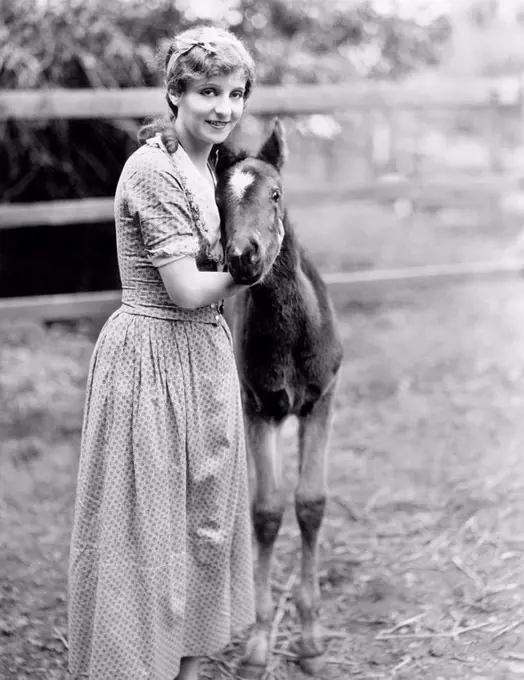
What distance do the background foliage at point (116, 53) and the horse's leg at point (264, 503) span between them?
343 cm

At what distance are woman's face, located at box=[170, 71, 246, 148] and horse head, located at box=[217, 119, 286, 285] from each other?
15cm

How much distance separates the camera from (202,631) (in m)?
2.45

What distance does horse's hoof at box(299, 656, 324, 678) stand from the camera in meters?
2.80

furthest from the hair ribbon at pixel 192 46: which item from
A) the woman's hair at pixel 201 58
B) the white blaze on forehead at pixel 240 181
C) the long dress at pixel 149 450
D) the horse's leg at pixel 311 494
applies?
the horse's leg at pixel 311 494

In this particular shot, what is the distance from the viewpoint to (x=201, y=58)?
7.02 ft

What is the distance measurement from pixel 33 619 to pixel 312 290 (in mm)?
1535

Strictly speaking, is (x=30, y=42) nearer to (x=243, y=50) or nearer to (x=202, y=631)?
(x=243, y=50)

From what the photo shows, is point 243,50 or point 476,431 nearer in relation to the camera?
point 243,50

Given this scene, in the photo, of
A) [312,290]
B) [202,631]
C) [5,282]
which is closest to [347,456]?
[312,290]

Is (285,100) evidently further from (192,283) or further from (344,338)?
(192,283)

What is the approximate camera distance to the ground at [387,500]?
2.92 metres

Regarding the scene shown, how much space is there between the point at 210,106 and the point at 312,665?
176cm

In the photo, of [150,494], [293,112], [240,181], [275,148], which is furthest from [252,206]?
[293,112]

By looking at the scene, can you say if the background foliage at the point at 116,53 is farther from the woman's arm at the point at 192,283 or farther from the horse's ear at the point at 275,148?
the woman's arm at the point at 192,283
